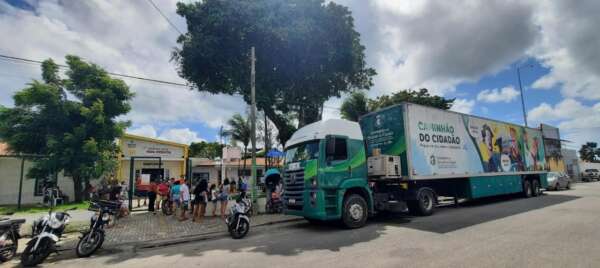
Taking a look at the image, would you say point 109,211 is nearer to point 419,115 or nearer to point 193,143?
point 419,115

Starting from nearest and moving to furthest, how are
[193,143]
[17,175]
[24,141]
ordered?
1. [24,141]
2. [17,175]
3. [193,143]

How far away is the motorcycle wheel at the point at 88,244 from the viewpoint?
6.53 metres

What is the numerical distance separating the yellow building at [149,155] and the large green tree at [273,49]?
10012mm

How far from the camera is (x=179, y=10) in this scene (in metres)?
14.8

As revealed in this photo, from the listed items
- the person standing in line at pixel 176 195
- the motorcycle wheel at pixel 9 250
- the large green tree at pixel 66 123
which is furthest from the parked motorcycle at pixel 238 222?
the large green tree at pixel 66 123

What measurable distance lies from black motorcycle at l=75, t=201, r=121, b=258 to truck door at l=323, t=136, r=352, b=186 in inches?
221

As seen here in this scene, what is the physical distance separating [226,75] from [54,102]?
37.0 feet

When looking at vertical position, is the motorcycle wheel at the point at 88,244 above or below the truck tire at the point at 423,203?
below

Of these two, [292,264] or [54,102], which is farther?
[54,102]

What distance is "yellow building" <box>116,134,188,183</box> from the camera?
2252 centimetres

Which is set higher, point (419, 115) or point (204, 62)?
point (204, 62)

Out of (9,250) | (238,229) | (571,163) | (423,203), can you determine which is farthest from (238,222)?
(571,163)

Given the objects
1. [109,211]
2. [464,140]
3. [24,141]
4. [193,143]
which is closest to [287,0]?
[464,140]

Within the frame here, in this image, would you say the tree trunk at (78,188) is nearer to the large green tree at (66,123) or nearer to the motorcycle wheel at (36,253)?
the large green tree at (66,123)
